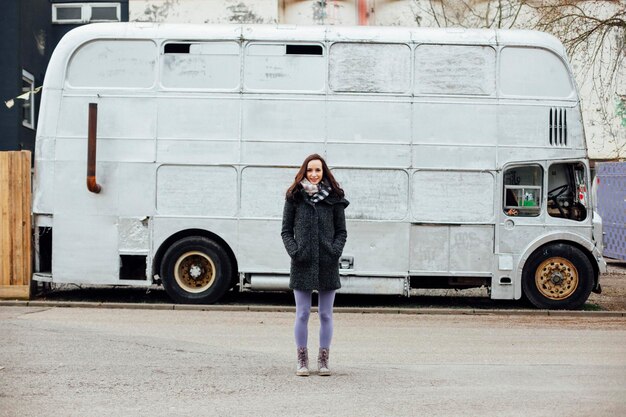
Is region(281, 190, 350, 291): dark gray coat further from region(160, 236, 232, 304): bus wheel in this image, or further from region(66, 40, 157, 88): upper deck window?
region(66, 40, 157, 88): upper deck window

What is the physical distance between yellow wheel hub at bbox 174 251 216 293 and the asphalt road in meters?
0.96

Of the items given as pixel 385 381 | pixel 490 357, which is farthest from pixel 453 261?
pixel 385 381

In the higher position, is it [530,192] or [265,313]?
[530,192]

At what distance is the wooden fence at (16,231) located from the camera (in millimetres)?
14906

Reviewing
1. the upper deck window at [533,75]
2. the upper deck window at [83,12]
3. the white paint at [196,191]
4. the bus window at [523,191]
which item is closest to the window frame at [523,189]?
the bus window at [523,191]

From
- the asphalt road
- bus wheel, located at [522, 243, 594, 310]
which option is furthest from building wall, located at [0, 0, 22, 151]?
bus wheel, located at [522, 243, 594, 310]

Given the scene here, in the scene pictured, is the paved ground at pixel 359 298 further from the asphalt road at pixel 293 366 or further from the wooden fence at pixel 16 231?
the asphalt road at pixel 293 366

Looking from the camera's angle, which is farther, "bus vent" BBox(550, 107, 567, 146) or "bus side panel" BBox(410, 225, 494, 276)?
"bus vent" BBox(550, 107, 567, 146)

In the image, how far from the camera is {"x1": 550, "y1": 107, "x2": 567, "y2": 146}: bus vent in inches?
575

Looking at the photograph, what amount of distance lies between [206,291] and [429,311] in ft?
Result: 10.2

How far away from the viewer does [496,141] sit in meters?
14.6

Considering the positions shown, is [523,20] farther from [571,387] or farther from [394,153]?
[571,387]

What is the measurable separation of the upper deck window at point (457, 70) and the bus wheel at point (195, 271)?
12.1 ft

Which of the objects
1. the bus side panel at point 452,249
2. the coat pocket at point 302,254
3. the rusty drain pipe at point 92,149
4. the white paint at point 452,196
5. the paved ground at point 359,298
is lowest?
the paved ground at point 359,298
